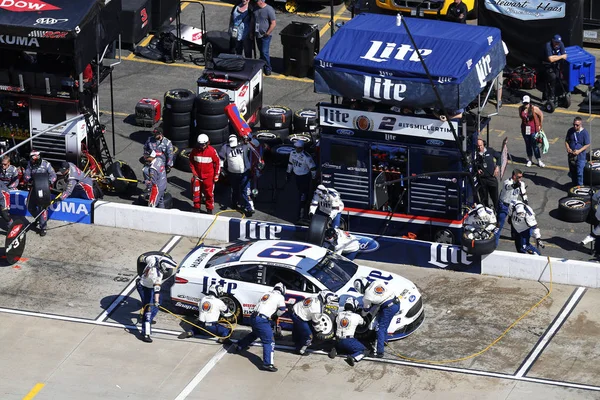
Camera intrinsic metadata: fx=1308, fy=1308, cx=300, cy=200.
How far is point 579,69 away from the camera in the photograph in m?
31.2

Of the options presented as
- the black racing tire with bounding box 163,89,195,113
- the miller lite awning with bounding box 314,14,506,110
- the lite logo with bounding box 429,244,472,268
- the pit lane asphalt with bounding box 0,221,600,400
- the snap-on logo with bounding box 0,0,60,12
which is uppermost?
the snap-on logo with bounding box 0,0,60,12

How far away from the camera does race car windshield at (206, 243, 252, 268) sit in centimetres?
2206

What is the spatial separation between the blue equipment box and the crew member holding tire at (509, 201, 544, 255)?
8080 mm

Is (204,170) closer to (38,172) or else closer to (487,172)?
(38,172)

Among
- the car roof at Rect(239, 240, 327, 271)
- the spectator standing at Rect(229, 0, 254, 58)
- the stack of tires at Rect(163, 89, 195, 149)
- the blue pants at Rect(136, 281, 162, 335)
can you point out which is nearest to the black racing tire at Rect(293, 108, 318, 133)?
the stack of tires at Rect(163, 89, 195, 149)

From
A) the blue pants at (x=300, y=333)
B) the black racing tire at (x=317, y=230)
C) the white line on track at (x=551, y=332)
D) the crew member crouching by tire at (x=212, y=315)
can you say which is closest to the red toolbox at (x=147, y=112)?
the black racing tire at (x=317, y=230)

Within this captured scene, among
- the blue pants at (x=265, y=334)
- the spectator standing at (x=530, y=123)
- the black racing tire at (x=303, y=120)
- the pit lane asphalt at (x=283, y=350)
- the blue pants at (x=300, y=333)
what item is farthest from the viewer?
the black racing tire at (x=303, y=120)

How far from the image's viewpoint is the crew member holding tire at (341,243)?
24.1 metres

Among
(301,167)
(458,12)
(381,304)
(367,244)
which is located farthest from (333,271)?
(458,12)

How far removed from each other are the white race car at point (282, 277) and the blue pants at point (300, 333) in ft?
0.79

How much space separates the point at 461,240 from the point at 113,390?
23.2ft

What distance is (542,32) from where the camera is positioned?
106 feet

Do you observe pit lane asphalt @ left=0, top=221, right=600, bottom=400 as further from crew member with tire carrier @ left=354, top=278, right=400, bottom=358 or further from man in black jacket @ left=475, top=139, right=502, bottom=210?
man in black jacket @ left=475, top=139, right=502, bottom=210

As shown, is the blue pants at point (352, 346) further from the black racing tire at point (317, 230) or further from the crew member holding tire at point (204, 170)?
the crew member holding tire at point (204, 170)
